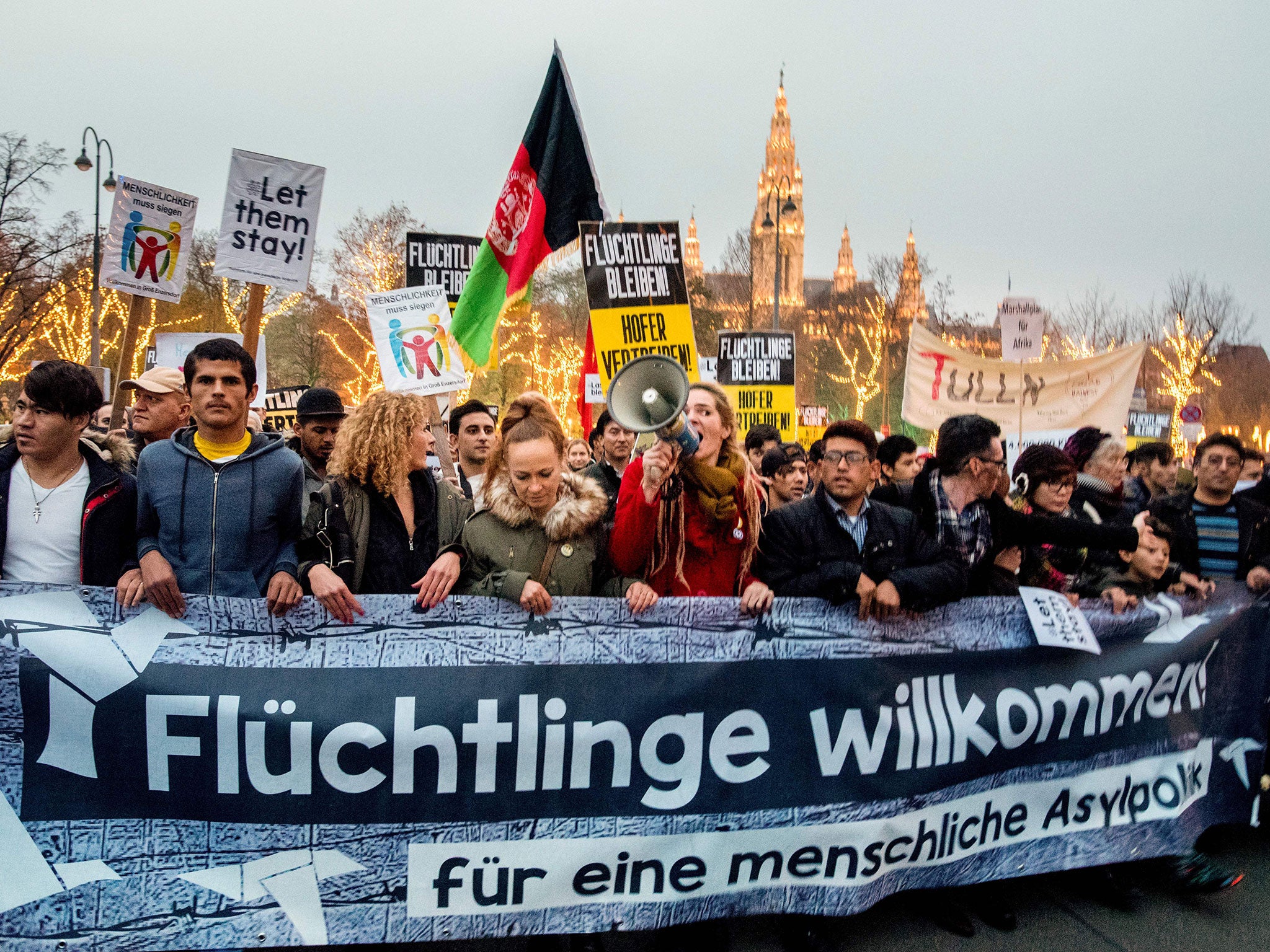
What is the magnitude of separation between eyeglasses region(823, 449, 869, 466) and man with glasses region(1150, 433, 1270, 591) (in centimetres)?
174

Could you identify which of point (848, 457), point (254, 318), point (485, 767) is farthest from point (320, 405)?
point (848, 457)

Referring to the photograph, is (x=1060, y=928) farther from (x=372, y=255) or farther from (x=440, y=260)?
(x=372, y=255)

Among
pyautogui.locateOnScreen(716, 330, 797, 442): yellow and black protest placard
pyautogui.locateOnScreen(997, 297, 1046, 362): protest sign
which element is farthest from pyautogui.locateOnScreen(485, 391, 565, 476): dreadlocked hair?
pyautogui.locateOnScreen(997, 297, 1046, 362): protest sign

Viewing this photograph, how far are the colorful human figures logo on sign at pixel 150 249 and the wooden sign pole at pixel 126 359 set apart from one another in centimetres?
27

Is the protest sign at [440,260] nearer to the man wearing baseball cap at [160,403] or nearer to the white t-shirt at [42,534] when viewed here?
the man wearing baseball cap at [160,403]

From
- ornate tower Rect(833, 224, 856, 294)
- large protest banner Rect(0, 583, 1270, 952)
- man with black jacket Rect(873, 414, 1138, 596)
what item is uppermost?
ornate tower Rect(833, 224, 856, 294)

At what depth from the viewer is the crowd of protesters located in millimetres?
3213

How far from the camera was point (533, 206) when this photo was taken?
18.2 feet

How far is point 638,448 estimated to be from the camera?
327 cm

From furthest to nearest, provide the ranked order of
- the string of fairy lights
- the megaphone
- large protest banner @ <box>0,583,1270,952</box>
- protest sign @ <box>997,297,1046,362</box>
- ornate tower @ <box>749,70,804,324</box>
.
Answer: ornate tower @ <box>749,70,804,324</box> → the string of fairy lights → protest sign @ <box>997,297,1046,362</box> → the megaphone → large protest banner @ <box>0,583,1270,952</box>

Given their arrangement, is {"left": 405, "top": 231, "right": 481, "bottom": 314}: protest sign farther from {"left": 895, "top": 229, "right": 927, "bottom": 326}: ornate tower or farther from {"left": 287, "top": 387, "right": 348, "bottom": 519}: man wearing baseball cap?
{"left": 895, "top": 229, "right": 927, "bottom": 326}: ornate tower

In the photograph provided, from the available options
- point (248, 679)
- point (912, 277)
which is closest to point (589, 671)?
point (248, 679)

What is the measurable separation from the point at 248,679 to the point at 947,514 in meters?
2.63

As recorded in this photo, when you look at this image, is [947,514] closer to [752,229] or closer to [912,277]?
[752,229]
